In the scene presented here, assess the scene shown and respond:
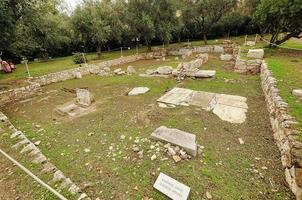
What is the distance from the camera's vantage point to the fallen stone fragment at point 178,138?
354 centimetres

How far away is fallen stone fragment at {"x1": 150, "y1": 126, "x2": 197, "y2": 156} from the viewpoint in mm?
3537

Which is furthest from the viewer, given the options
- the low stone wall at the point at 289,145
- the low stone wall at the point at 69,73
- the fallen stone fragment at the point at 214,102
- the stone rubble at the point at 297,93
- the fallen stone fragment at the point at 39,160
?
the low stone wall at the point at 69,73

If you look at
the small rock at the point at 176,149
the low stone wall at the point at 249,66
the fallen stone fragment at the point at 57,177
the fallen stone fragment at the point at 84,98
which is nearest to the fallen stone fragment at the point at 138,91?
the fallen stone fragment at the point at 84,98

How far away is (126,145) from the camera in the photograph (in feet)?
13.1

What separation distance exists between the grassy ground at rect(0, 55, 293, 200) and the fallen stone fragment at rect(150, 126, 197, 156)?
0.60ft

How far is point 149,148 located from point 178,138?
68cm

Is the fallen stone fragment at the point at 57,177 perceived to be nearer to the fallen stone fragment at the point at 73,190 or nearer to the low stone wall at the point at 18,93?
the fallen stone fragment at the point at 73,190

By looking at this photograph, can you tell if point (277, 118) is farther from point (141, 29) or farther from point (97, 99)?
point (141, 29)

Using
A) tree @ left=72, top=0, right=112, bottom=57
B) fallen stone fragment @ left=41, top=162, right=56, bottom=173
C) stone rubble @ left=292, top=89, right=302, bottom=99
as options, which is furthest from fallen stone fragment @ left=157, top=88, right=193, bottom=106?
tree @ left=72, top=0, right=112, bottom=57

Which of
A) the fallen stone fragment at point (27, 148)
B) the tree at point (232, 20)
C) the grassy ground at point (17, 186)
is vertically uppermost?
the tree at point (232, 20)

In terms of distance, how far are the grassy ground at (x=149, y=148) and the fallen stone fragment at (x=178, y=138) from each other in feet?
0.60

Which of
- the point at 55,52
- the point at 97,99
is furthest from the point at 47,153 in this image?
the point at 55,52

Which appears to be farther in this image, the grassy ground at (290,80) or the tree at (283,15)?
the tree at (283,15)

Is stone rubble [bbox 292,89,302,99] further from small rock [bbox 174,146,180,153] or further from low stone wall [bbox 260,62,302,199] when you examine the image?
small rock [bbox 174,146,180,153]
